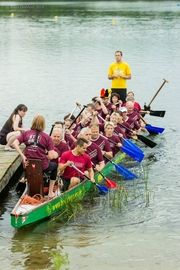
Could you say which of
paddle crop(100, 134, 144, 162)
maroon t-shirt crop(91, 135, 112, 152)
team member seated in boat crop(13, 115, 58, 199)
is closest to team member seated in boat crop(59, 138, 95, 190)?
team member seated in boat crop(13, 115, 58, 199)

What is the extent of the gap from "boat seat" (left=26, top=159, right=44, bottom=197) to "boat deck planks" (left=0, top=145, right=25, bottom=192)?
133 cm

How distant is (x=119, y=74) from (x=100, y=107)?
249 cm

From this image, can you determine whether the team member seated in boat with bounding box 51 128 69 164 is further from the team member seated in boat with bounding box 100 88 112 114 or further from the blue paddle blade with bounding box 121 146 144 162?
the team member seated in boat with bounding box 100 88 112 114

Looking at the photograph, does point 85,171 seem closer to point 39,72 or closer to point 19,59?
point 39,72

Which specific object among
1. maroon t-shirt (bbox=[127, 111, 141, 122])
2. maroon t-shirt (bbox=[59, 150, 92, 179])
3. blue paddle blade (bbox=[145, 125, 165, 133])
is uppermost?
maroon t-shirt (bbox=[127, 111, 141, 122])

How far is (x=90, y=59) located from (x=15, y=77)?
6.53 m

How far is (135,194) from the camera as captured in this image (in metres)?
13.3

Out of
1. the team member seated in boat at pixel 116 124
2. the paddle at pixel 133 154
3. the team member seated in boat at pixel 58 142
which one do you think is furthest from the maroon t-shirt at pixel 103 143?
the team member seated in boat at pixel 116 124

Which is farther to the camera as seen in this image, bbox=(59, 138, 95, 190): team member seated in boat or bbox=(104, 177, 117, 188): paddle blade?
bbox=(104, 177, 117, 188): paddle blade

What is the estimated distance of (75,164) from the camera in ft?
39.2

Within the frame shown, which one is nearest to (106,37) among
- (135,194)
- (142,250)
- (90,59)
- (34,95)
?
Result: (90,59)

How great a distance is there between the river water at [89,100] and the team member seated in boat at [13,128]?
1058mm

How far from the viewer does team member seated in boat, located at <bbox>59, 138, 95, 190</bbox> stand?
11.7 m

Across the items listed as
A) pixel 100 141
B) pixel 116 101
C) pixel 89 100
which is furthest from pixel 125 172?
pixel 89 100
